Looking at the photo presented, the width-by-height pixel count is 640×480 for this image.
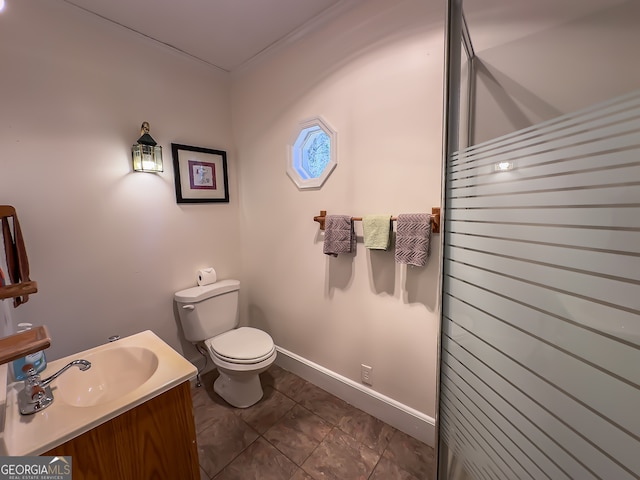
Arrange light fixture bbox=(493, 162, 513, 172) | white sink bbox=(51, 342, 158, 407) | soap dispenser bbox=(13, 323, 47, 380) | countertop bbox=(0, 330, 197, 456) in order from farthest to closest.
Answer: white sink bbox=(51, 342, 158, 407) < soap dispenser bbox=(13, 323, 47, 380) < countertop bbox=(0, 330, 197, 456) < light fixture bbox=(493, 162, 513, 172)

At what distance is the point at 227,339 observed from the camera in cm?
179

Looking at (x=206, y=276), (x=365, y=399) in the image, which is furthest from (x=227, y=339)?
(x=365, y=399)

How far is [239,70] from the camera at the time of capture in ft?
6.73

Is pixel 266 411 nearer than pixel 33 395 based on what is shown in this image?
No

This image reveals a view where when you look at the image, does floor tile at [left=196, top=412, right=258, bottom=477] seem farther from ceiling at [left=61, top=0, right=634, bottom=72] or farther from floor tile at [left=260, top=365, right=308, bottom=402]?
ceiling at [left=61, top=0, right=634, bottom=72]

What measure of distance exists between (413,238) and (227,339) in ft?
4.59

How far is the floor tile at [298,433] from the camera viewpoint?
1414 millimetres

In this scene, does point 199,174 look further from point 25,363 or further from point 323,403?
point 323,403

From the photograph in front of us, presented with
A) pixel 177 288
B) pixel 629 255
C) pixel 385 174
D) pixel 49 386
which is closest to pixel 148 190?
pixel 177 288

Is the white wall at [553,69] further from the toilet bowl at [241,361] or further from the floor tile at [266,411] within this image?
the floor tile at [266,411]

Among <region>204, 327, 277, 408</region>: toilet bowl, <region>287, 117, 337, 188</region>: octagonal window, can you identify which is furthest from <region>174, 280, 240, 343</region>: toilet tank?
<region>287, 117, 337, 188</region>: octagonal window

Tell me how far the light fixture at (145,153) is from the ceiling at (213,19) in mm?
574

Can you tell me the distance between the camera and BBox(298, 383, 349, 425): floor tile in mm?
1653

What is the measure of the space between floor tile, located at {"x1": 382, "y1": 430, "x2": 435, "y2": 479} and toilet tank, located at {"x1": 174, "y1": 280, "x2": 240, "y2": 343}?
1341 millimetres
